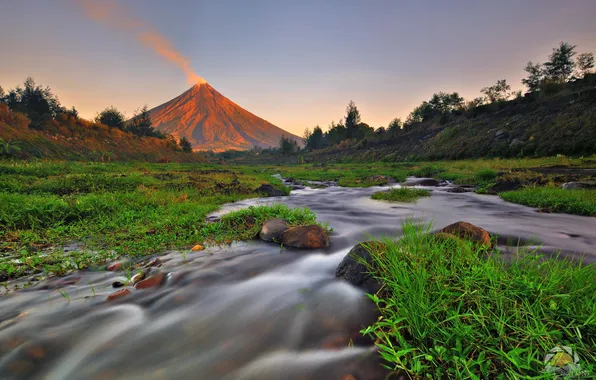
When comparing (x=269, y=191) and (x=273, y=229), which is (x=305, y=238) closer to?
(x=273, y=229)

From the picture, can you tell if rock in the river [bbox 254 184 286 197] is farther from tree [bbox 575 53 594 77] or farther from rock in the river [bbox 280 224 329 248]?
tree [bbox 575 53 594 77]

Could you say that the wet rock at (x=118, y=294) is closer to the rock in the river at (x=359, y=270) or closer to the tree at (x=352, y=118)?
the rock in the river at (x=359, y=270)

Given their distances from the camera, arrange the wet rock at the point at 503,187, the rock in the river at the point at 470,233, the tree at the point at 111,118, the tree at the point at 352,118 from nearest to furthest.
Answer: the rock in the river at the point at 470,233 → the wet rock at the point at 503,187 → the tree at the point at 111,118 → the tree at the point at 352,118

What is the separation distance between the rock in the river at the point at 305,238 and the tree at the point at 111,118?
62.0m

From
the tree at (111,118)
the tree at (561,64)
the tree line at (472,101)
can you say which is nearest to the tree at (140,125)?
the tree at (111,118)

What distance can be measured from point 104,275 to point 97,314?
1223 mm

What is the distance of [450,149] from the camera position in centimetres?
3447

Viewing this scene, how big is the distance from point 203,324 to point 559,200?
1070 centimetres

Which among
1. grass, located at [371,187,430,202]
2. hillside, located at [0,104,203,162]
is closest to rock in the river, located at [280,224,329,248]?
grass, located at [371,187,430,202]

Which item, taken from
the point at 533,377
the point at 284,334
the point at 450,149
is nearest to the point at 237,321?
the point at 284,334

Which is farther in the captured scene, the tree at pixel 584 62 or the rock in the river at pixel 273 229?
the tree at pixel 584 62

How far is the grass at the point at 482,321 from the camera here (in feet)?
5.75

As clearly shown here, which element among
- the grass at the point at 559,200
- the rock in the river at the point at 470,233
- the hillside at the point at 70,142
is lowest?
the grass at the point at 559,200

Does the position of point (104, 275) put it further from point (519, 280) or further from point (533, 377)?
point (519, 280)
